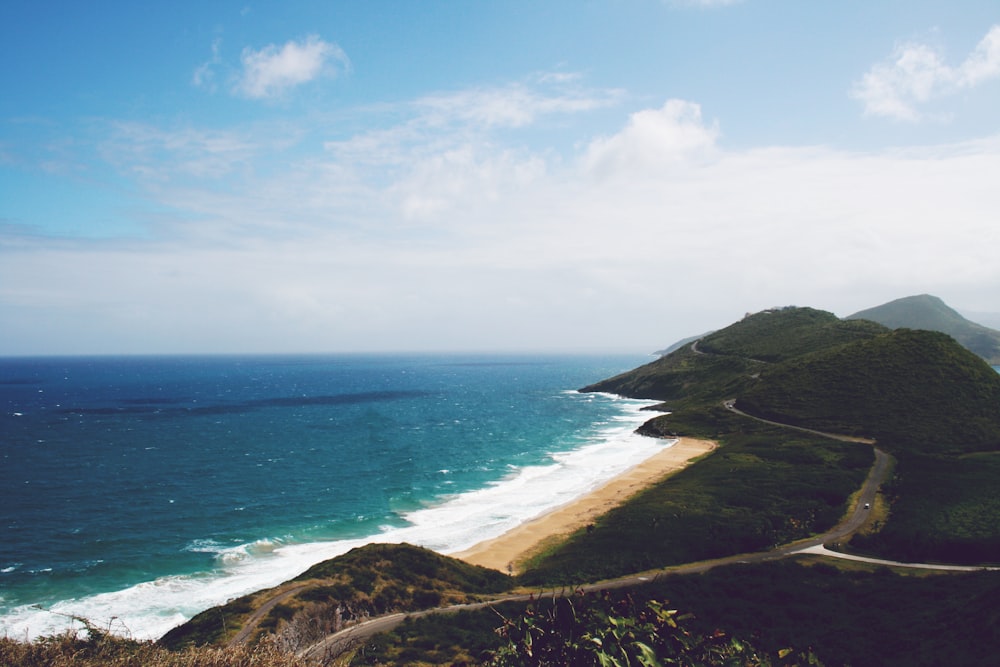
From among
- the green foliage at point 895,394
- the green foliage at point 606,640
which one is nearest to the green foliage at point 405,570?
the green foliage at point 606,640

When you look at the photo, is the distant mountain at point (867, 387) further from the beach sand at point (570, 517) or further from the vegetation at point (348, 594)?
the vegetation at point (348, 594)

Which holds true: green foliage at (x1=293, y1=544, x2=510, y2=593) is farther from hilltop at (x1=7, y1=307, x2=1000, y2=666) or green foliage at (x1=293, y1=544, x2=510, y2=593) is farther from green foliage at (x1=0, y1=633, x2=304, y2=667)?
green foliage at (x1=0, y1=633, x2=304, y2=667)

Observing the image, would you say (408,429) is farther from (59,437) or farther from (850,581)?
(850,581)

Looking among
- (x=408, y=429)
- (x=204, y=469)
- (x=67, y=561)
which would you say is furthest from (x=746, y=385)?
(x=67, y=561)

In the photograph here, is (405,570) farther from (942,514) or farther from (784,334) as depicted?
(784,334)

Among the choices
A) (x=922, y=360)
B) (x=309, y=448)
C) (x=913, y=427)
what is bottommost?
(x=309, y=448)

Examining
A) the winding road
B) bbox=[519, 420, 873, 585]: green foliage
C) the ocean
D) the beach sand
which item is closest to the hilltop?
bbox=[519, 420, 873, 585]: green foliage
